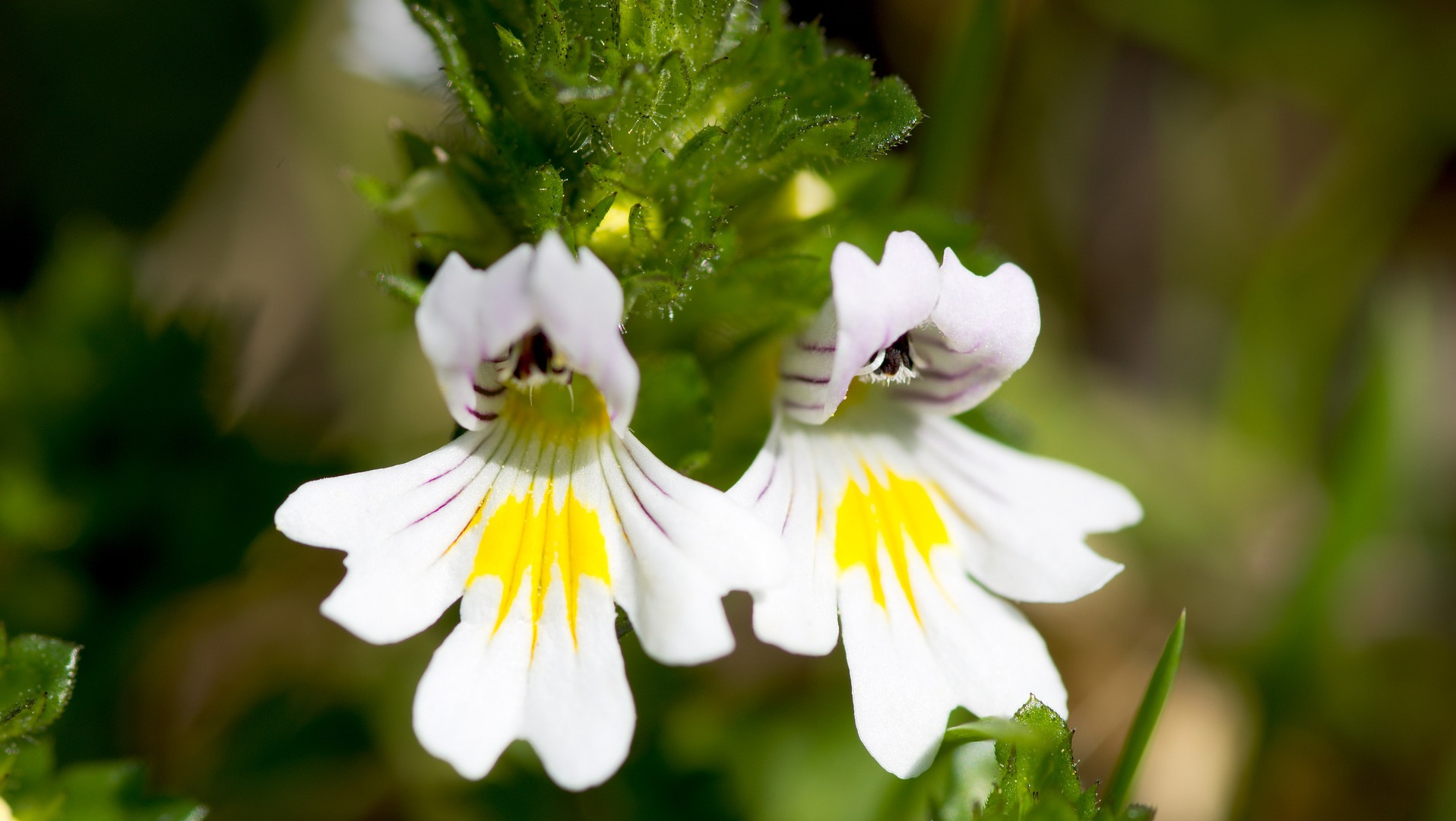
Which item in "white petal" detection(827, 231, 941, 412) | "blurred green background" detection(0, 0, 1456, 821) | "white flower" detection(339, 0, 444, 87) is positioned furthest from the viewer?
"blurred green background" detection(0, 0, 1456, 821)

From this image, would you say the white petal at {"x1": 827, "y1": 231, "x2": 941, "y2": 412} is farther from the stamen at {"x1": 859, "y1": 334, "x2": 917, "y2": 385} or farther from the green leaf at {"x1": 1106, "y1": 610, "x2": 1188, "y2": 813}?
the green leaf at {"x1": 1106, "y1": 610, "x2": 1188, "y2": 813}

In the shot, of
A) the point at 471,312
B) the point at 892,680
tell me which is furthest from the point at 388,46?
the point at 892,680

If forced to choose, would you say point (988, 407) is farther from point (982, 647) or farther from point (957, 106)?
point (957, 106)

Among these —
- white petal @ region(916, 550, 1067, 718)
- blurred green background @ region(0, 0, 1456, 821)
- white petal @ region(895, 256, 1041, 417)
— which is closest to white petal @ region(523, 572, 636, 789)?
white petal @ region(916, 550, 1067, 718)

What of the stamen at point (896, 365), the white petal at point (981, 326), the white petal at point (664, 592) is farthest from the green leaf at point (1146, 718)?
the white petal at point (664, 592)

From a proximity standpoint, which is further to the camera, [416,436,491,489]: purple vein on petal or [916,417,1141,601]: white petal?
[916,417,1141,601]: white petal

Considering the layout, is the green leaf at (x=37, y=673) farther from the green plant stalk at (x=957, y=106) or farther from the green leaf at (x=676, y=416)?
the green plant stalk at (x=957, y=106)

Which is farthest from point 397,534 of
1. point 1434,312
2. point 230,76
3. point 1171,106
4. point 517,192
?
point 1434,312
